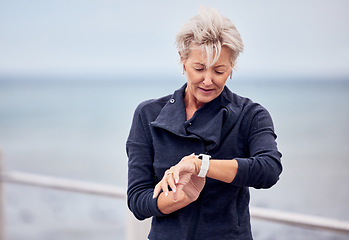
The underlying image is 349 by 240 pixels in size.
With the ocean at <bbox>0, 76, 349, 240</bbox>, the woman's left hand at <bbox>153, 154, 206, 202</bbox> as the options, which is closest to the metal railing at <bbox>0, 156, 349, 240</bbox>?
the ocean at <bbox>0, 76, 349, 240</bbox>

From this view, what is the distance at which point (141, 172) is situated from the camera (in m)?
1.25

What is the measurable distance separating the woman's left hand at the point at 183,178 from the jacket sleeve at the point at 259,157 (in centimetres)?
10

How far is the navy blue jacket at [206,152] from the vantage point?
122 cm

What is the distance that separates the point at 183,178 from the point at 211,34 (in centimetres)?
37

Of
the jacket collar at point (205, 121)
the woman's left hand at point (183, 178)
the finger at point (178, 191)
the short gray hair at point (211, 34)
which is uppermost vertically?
the short gray hair at point (211, 34)

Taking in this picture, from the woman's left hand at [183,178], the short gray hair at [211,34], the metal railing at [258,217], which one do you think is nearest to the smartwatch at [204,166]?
the woman's left hand at [183,178]

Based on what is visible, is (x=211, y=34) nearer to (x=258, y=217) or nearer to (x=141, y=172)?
(x=141, y=172)

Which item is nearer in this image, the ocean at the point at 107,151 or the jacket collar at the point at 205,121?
the jacket collar at the point at 205,121

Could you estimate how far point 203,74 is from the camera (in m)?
1.19

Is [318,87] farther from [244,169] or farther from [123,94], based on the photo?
[244,169]

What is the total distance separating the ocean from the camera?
17.2 feet

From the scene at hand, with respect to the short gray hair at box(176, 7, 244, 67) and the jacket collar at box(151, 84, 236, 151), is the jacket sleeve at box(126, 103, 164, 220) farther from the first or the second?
the short gray hair at box(176, 7, 244, 67)

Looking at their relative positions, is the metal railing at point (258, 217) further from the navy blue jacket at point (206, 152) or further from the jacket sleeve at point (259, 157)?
the jacket sleeve at point (259, 157)

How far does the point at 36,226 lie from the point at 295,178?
12.0 feet
